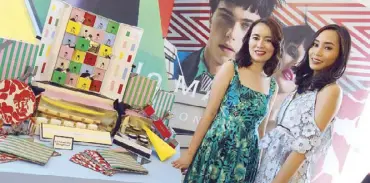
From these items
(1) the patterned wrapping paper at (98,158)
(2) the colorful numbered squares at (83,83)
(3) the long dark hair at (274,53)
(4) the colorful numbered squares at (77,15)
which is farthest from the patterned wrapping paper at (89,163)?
(3) the long dark hair at (274,53)

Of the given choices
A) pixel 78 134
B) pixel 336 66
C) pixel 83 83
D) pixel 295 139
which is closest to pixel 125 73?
pixel 83 83

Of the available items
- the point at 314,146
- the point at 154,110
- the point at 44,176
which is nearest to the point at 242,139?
the point at 314,146

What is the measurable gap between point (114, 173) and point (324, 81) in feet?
3.55

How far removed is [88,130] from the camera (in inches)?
75.2

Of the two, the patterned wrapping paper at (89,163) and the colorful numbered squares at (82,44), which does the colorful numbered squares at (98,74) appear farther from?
the patterned wrapping paper at (89,163)

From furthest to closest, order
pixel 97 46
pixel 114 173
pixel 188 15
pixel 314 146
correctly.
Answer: pixel 188 15 → pixel 97 46 → pixel 314 146 → pixel 114 173

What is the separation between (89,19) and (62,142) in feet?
2.22

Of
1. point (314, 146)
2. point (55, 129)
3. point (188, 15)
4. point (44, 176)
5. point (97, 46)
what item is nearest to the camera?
point (44, 176)

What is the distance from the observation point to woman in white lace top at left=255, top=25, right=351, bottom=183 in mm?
1980

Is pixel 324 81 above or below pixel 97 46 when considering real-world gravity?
above

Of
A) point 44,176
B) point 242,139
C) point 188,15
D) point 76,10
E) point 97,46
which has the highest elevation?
point 188,15

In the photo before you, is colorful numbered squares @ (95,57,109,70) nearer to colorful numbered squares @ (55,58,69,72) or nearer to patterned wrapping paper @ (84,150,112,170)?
colorful numbered squares @ (55,58,69,72)

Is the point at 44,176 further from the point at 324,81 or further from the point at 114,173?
the point at 324,81

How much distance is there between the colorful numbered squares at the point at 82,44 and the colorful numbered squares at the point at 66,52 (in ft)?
0.13
